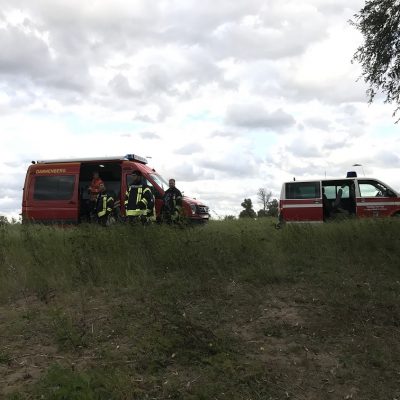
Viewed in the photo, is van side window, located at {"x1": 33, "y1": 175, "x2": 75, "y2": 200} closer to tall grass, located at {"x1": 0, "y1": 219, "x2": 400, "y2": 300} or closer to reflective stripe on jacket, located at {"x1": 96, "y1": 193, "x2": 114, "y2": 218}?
reflective stripe on jacket, located at {"x1": 96, "y1": 193, "x2": 114, "y2": 218}

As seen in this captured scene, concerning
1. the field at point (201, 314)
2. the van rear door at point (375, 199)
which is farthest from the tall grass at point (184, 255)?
the van rear door at point (375, 199)

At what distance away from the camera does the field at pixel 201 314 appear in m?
4.70

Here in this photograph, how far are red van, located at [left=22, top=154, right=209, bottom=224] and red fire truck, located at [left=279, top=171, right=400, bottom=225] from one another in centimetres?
347

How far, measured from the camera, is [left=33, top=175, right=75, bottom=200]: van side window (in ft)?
48.3

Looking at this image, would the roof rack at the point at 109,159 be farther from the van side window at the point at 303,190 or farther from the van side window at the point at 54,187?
the van side window at the point at 303,190

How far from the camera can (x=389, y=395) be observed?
4520 millimetres

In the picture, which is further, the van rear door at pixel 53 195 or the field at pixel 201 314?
the van rear door at pixel 53 195

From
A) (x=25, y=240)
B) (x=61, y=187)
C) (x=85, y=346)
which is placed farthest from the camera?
(x=61, y=187)

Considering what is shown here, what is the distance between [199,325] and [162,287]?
53.8 inches

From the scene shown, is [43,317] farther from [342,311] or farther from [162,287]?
[342,311]

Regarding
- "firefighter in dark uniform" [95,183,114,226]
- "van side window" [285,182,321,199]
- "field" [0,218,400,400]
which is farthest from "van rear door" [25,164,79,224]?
"van side window" [285,182,321,199]

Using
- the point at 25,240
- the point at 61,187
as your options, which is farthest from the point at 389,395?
the point at 61,187

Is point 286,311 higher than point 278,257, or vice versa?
point 278,257

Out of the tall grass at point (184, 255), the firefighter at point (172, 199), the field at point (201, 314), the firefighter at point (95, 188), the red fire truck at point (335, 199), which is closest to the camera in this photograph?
the field at point (201, 314)
